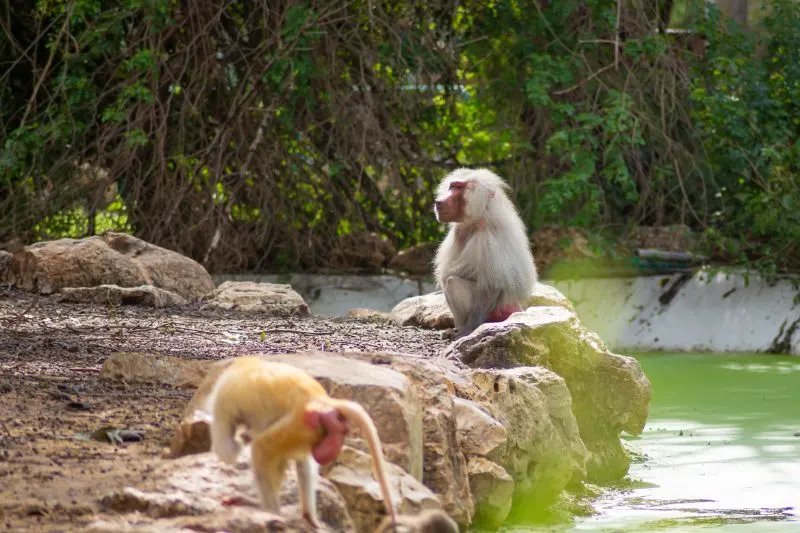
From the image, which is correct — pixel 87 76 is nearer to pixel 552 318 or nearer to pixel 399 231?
pixel 399 231

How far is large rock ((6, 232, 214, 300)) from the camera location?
9.41 meters

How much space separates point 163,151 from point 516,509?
6736 millimetres

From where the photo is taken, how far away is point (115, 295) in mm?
9016

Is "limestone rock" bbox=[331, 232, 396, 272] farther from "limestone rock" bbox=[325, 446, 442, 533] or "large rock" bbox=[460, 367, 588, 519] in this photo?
"limestone rock" bbox=[325, 446, 442, 533]

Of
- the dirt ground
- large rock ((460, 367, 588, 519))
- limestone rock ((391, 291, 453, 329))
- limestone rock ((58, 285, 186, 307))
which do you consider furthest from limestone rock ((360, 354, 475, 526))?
limestone rock ((58, 285, 186, 307))

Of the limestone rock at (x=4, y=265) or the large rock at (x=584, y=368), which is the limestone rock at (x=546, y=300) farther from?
the limestone rock at (x=4, y=265)

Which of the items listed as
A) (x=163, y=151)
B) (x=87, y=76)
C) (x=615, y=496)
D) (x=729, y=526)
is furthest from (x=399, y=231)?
(x=729, y=526)

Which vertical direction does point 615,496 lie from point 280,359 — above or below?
below

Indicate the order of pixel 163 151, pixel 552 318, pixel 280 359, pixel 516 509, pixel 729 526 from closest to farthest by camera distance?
pixel 280 359, pixel 729 526, pixel 516 509, pixel 552 318, pixel 163 151

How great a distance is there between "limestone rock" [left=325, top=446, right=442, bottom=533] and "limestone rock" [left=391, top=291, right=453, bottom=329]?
4.39 m

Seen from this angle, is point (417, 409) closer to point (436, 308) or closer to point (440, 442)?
point (440, 442)

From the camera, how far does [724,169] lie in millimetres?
12586

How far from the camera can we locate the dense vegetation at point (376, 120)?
1174 cm

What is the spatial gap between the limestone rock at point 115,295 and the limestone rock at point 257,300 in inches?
14.0
